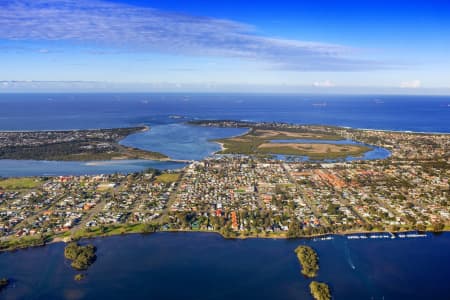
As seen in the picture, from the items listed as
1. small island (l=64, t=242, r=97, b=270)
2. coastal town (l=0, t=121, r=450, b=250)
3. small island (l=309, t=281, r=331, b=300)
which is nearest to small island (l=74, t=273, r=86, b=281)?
small island (l=64, t=242, r=97, b=270)

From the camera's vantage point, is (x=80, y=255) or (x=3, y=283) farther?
(x=80, y=255)

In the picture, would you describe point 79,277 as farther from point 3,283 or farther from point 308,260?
point 308,260

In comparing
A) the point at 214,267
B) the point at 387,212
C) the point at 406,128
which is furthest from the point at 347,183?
the point at 406,128

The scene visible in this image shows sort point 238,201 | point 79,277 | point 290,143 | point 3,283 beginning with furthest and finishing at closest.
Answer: point 290,143 < point 238,201 < point 79,277 < point 3,283

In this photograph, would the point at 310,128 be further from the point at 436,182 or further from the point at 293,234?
the point at 293,234

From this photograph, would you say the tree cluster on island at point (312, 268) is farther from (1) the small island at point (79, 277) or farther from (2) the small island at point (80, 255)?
(2) the small island at point (80, 255)

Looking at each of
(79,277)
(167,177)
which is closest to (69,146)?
(167,177)
